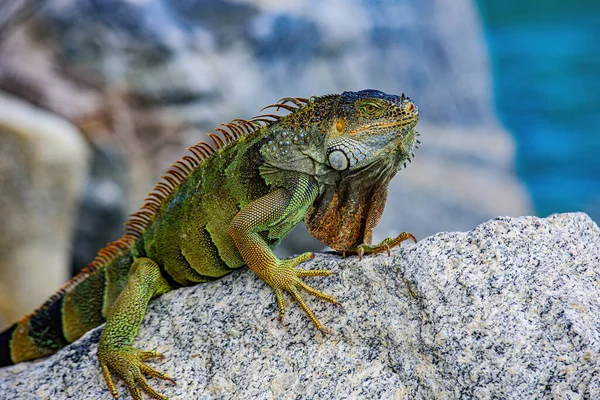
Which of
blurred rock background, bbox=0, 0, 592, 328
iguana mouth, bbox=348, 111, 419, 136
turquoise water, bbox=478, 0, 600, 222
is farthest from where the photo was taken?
turquoise water, bbox=478, 0, 600, 222

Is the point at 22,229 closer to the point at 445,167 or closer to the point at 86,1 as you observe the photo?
the point at 86,1

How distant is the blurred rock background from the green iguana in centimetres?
317

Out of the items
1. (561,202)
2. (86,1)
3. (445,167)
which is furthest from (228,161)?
(561,202)

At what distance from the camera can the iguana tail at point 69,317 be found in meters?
3.65

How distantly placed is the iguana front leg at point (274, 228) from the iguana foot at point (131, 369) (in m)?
0.64

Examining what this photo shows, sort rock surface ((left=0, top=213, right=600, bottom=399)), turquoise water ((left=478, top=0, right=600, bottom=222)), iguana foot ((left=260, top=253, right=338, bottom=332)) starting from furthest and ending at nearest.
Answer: turquoise water ((left=478, top=0, right=600, bottom=222)), iguana foot ((left=260, top=253, right=338, bottom=332)), rock surface ((left=0, top=213, right=600, bottom=399))

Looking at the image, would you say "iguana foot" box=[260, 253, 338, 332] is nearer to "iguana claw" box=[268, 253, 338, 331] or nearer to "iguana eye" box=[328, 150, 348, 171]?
"iguana claw" box=[268, 253, 338, 331]

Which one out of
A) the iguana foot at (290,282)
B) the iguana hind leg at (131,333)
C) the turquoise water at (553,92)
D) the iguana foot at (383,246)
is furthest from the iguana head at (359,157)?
the turquoise water at (553,92)

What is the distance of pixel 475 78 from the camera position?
938 centimetres

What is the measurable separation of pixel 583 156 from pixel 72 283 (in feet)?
22.1

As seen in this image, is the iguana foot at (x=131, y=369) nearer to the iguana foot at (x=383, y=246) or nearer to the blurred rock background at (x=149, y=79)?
the iguana foot at (x=383, y=246)

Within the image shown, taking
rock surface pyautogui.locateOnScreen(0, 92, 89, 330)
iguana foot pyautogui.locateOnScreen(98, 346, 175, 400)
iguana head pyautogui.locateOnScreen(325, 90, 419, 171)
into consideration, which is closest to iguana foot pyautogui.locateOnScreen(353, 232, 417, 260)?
Result: iguana head pyautogui.locateOnScreen(325, 90, 419, 171)

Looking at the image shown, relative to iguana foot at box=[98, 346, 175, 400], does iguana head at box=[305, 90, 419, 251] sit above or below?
above

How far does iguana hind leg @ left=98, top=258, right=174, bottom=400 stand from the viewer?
2.90 m
